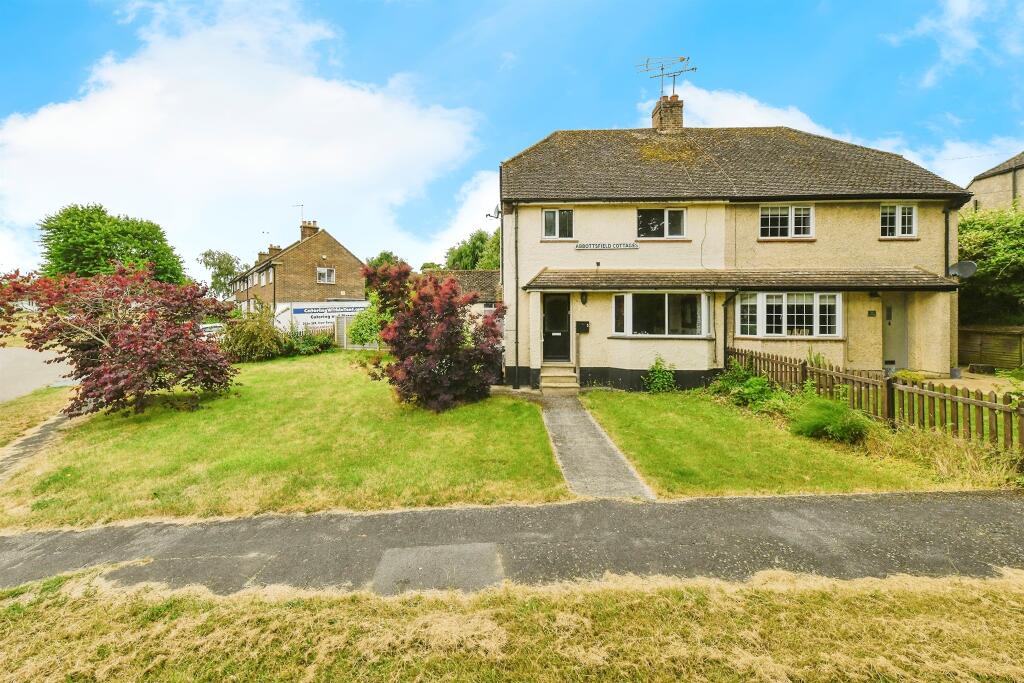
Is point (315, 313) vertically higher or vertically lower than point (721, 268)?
lower

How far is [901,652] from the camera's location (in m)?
3.11

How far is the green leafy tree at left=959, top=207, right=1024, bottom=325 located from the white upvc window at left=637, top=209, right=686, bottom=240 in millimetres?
11007

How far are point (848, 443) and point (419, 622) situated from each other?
26.3 feet

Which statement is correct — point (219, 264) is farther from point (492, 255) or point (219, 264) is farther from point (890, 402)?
point (890, 402)

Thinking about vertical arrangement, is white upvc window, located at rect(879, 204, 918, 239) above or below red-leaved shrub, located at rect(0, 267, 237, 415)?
above

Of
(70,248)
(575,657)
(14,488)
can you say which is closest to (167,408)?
(14,488)

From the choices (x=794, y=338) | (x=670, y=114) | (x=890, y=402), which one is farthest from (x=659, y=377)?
(x=670, y=114)

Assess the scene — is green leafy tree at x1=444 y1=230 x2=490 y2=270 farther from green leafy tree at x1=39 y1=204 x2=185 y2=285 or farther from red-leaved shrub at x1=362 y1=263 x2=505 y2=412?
red-leaved shrub at x1=362 y1=263 x2=505 y2=412

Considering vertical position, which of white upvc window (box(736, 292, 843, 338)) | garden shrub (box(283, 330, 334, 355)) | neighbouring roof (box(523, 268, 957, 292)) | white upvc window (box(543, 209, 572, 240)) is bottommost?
garden shrub (box(283, 330, 334, 355))

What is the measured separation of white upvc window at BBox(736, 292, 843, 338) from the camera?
13680mm

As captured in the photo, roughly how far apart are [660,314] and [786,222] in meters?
5.40

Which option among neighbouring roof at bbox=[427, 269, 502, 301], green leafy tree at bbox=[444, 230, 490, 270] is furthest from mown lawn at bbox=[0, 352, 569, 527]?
green leafy tree at bbox=[444, 230, 490, 270]

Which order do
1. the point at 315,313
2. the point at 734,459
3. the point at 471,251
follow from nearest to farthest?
the point at 734,459
the point at 315,313
the point at 471,251

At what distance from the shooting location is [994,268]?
15.4 meters
